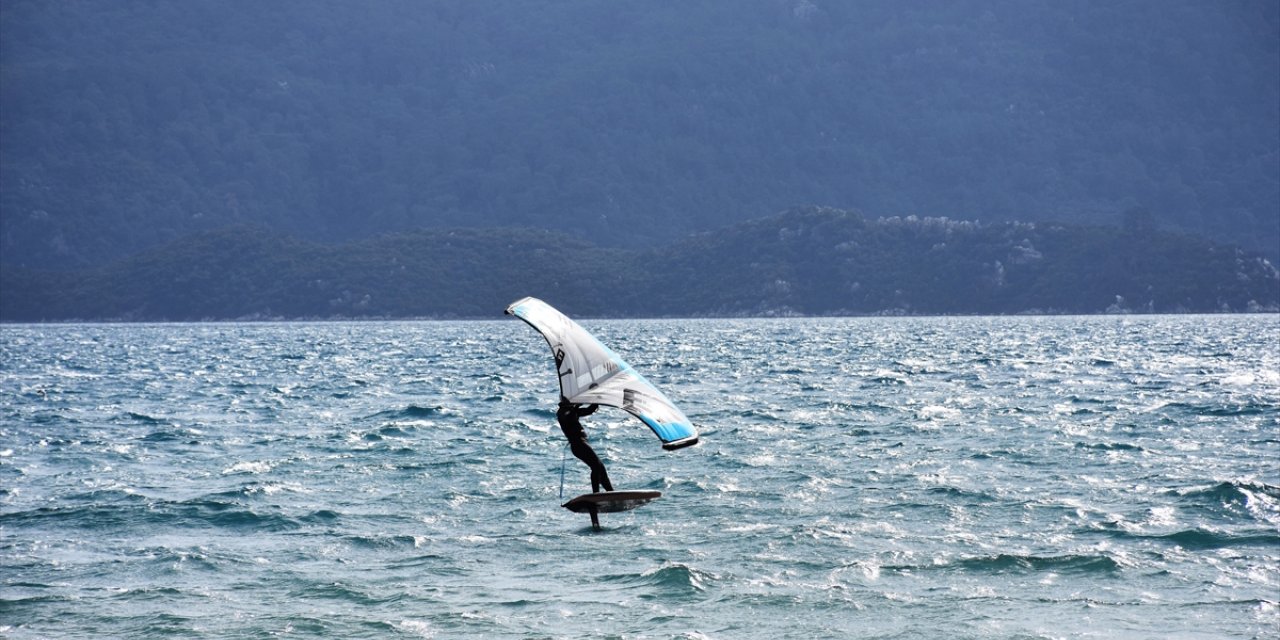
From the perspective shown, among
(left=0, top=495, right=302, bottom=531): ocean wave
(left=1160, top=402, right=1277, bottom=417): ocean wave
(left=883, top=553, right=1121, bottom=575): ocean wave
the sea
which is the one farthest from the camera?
(left=1160, top=402, right=1277, bottom=417): ocean wave

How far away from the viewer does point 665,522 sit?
2845cm

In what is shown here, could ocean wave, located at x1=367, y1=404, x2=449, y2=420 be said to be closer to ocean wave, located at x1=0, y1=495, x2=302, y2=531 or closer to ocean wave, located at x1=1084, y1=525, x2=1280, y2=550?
ocean wave, located at x1=0, y1=495, x2=302, y2=531

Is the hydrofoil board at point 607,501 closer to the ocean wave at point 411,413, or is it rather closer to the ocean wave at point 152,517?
the ocean wave at point 152,517

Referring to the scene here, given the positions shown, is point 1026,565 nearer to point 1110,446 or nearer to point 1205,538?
point 1205,538

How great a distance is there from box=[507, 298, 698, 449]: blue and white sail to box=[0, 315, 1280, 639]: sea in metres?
3.11

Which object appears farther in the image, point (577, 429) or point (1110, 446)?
point (1110, 446)

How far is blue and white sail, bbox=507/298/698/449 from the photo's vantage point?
2069 centimetres

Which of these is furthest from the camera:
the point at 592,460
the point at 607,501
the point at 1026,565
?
the point at 1026,565

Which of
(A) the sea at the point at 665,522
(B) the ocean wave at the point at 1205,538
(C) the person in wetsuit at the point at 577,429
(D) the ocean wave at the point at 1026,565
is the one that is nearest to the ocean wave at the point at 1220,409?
(A) the sea at the point at 665,522

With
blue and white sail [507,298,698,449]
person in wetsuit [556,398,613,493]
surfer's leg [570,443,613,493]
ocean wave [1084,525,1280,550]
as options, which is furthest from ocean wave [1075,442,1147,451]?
blue and white sail [507,298,698,449]

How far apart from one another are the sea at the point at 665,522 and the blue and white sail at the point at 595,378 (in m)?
3.11

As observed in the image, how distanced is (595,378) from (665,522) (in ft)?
25.3

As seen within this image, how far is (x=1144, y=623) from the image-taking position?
2053 centimetres

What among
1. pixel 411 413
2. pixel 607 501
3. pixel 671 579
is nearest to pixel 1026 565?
pixel 671 579
